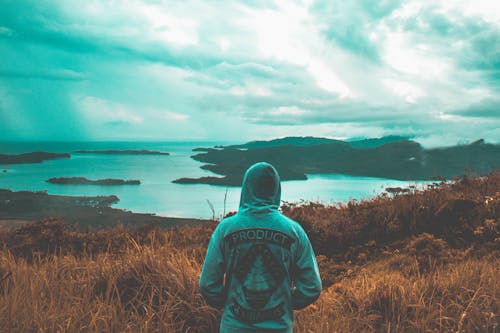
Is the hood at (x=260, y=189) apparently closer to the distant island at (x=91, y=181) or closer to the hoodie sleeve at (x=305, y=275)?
the hoodie sleeve at (x=305, y=275)

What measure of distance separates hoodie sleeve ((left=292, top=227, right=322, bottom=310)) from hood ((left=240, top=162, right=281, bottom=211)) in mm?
338

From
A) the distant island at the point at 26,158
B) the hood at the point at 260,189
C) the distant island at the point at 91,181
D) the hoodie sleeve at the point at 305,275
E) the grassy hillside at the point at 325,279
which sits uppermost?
the hood at the point at 260,189

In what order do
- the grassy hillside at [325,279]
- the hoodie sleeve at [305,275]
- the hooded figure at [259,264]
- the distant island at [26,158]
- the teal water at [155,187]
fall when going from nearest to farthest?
the hooded figure at [259,264] → the hoodie sleeve at [305,275] → the grassy hillside at [325,279] → the teal water at [155,187] → the distant island at [26,158]

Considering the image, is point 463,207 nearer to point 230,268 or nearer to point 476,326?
point 476,326

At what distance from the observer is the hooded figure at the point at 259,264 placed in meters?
2.65

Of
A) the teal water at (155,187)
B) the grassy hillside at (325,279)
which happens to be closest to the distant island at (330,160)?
the teal water at (155,187)

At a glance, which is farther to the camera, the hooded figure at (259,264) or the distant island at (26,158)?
the distant island at (26,158)

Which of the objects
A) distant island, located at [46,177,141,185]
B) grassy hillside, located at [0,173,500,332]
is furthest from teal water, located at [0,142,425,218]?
grassy hillside, located at [0,173,500,332]

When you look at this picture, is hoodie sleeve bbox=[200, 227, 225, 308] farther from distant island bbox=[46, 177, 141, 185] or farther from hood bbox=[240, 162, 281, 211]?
distant island bbox=[46, 177, 141, 185]

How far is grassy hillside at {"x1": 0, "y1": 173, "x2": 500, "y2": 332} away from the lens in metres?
4.16

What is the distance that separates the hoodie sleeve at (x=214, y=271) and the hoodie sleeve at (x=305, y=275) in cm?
56

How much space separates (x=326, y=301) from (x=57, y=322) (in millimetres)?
3173

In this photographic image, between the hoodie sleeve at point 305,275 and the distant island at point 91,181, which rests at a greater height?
the hoodie sleeve at point 305,275

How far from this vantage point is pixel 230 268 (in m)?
2.70
